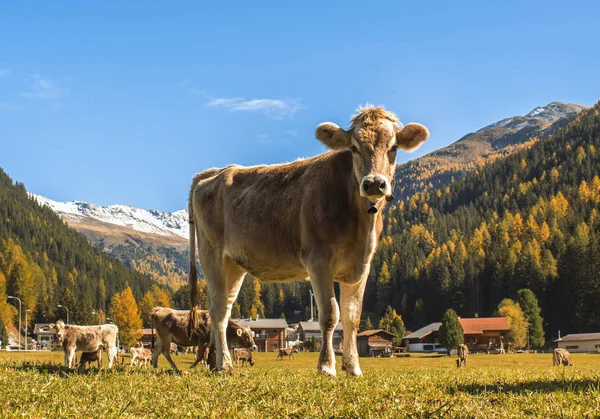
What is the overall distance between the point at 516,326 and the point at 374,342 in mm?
28571

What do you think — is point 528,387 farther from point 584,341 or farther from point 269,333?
point 269,333

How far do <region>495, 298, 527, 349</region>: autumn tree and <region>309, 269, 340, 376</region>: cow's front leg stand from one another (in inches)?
4957

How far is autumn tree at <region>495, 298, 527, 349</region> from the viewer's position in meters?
127

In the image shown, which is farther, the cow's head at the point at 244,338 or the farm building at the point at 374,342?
the farm building at the point at 374,342

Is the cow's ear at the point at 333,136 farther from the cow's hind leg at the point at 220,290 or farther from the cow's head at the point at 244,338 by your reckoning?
the cow's head at the point at 244,338

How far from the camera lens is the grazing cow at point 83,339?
24.6m

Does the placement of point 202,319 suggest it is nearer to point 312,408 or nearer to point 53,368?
point 53,368

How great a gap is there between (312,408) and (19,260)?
622 ft

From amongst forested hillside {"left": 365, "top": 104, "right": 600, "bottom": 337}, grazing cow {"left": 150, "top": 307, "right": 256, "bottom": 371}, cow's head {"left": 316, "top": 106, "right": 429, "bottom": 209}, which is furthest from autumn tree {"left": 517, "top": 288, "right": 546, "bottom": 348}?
cow's head {"left": 316, "top": 106, "right": 429, "bottom": 209}

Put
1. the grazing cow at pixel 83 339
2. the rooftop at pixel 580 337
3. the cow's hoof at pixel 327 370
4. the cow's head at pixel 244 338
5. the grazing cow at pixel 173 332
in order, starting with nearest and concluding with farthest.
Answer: the cow's hoof at pixel 327 370 < the grazing cow at pixel 173 332 < the grazing cow at pixel 83 339 < the cow's head at pixel 244 338 < the rooftop at pixel 580 337

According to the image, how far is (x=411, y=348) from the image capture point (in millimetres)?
152250

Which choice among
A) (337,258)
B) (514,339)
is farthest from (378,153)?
(514,339)

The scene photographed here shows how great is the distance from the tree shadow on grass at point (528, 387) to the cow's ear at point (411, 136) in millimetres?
3699

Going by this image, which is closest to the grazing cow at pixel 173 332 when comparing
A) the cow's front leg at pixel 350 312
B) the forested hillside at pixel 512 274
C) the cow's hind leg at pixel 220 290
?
the cow's hind leg at pixel 220 290
